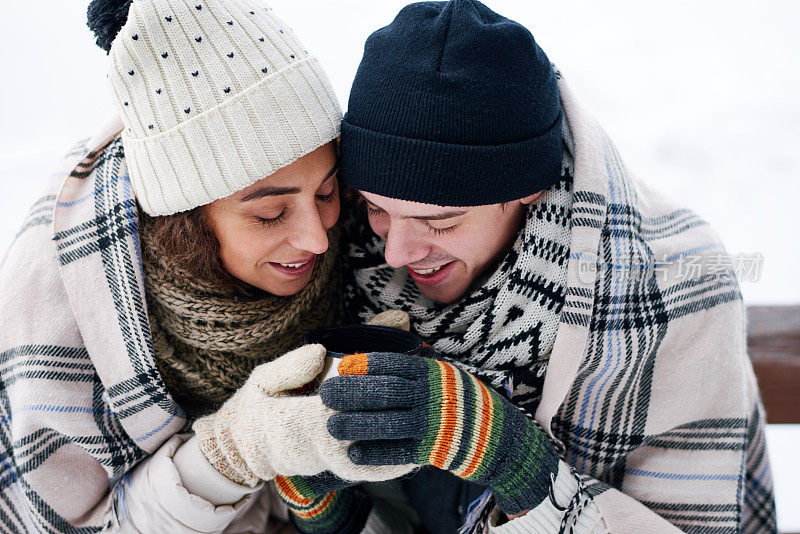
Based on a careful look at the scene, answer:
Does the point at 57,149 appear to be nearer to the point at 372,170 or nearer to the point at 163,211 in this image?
the point at 163,211

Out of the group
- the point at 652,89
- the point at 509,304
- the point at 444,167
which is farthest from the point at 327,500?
the point at 652,89

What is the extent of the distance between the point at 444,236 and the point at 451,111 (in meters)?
0.23

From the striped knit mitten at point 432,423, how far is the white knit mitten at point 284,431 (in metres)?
0.04

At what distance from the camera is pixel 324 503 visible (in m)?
1.18

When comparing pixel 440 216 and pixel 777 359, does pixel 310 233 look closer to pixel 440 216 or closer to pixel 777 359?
pixel 440 216

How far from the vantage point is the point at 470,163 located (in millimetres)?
1052

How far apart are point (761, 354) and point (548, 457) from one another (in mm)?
784

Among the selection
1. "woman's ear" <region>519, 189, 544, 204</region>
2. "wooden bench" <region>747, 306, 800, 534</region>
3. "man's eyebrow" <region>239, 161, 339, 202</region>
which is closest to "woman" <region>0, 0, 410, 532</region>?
"man's eyebrow" <region>239, 161, 339, 202</region>

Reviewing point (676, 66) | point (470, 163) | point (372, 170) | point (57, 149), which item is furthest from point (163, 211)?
point (676, 66)

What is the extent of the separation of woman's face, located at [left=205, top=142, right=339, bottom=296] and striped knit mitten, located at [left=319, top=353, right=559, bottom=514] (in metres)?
0.25

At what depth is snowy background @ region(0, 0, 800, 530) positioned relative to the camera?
7.39 feet

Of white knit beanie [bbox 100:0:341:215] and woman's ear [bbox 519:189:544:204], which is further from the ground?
white knit beanie [bbox 100:0:341:215]

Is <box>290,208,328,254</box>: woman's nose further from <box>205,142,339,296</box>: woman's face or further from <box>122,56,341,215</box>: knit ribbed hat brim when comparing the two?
<box>122,56,341,215</box>: knit ribbed hat brim

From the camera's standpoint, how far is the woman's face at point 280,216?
1.08 metres
